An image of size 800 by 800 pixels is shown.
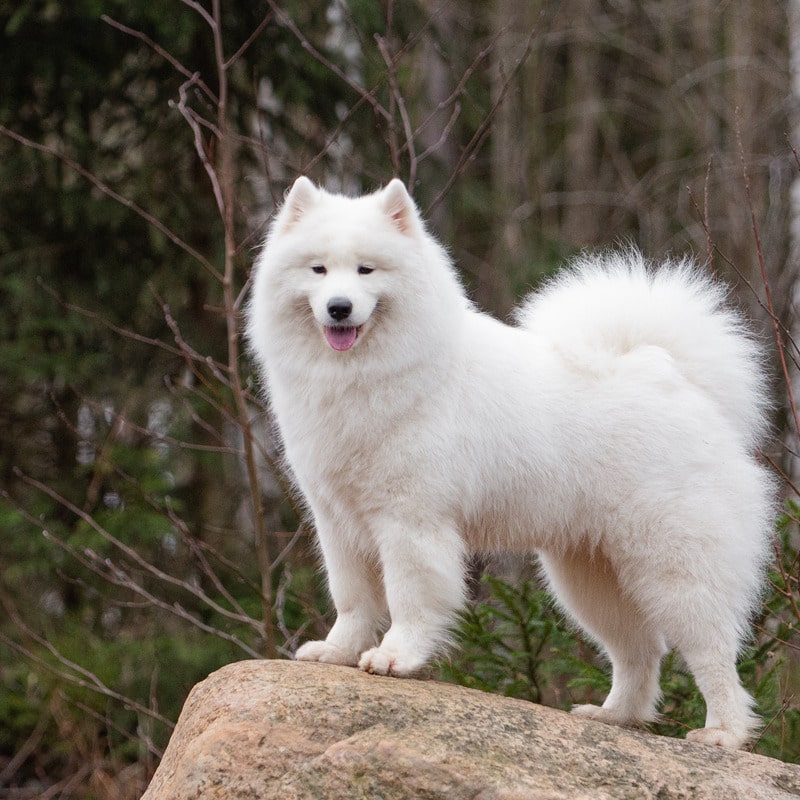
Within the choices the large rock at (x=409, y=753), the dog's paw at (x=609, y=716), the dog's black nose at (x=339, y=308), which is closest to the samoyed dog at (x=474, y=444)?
the dog's black nose at (x=339, y=308)

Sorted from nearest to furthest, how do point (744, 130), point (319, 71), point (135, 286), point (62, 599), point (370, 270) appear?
point (370, 270)
point (319, 71)
point (135, 286)
point (62, 599)
point (744, 130)

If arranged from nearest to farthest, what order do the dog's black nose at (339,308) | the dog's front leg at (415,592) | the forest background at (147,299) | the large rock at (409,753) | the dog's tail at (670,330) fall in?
the large rock at (409,753), the dog's black nose at (339,308), the dog's front leg at (415,592), the dog's tail at (670,330), the forest background at (147,299)

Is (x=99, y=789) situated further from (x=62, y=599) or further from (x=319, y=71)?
(x=319, y=71)

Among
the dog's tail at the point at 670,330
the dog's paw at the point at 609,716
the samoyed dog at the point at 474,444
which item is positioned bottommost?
the dog's paw at the point at 609,716

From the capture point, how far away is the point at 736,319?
462 centimetres

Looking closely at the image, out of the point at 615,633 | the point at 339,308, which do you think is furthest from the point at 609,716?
the point at 339,308

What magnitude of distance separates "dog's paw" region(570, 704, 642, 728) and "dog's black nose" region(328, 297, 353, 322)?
1.98 m

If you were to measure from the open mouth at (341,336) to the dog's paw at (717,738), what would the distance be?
193cm

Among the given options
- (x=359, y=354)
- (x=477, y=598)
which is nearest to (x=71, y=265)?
(x=477, y=598)

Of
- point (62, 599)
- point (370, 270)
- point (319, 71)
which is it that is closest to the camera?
point (370, 270)

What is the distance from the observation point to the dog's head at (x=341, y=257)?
3.93 metres

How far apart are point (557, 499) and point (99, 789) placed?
4422mm

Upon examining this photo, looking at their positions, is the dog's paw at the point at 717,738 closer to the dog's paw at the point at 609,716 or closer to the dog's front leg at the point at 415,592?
the dog's paw at the point at 609,716

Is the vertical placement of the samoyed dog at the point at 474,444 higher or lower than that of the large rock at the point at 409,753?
higher
